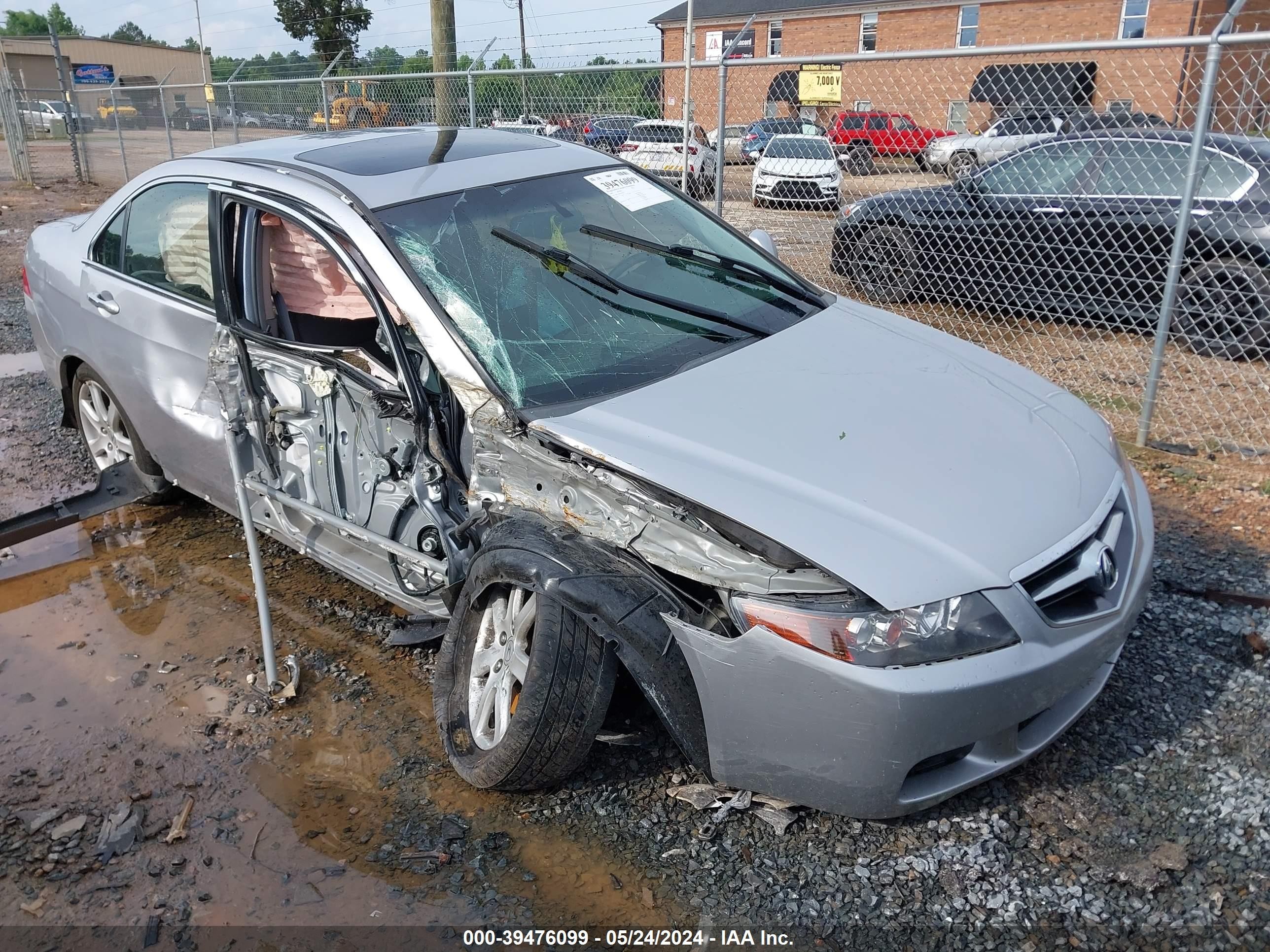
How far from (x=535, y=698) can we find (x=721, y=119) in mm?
5262

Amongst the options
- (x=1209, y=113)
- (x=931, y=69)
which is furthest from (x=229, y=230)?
(x=931, y=69)

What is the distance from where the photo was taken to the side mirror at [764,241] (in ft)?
13.9

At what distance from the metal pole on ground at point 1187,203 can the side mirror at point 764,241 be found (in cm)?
220

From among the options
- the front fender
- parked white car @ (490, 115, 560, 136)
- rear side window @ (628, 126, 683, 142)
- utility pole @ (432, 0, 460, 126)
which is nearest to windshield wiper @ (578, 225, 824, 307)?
the front fender

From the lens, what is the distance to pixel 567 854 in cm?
259

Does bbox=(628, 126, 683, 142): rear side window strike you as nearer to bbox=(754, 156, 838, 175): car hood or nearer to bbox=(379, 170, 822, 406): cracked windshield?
bbox=(754, 156, 838, 175): car hood

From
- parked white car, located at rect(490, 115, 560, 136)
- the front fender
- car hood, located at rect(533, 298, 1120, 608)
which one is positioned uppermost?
parked white car, located at rect(490, 115, 560, 136)

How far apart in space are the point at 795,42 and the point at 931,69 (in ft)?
58.0

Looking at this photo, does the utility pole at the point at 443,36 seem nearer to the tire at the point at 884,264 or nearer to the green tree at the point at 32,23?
the tire at the point at 884,264

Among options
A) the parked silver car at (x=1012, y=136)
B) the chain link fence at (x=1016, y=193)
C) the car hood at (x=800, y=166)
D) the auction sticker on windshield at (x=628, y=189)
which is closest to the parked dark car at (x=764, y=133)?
the chain link fence at (x=1016, y=193)

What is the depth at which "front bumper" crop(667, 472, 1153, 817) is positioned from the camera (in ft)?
7.31

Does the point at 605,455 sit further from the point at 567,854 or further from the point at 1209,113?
the point at 1209,113

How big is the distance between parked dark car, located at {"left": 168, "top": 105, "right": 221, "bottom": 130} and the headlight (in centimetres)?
1593

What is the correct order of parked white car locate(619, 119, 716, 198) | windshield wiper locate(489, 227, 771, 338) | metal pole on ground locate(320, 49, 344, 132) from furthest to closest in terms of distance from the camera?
metal pole on ground locate(320, 49, 344, 132) < parked white car locate(619, 119, 716, 198) < windshield wiper locate(489, 227, 771, 338)
